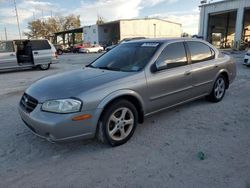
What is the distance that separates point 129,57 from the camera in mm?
3982

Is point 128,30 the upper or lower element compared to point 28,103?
upper

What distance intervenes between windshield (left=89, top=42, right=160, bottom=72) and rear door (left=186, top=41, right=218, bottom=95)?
0.96m

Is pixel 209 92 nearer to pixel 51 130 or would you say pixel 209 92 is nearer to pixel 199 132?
pixel 199 132

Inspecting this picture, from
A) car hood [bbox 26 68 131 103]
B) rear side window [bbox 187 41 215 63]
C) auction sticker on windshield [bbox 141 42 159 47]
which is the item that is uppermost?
auction sticker on windshield [bbox 141 42 159 47]

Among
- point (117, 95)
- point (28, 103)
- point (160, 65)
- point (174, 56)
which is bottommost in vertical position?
point (28, 103)

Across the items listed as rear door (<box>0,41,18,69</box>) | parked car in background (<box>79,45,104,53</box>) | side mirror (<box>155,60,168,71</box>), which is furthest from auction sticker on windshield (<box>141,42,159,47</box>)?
parked car in background (<box>79,45,104,53</box>)

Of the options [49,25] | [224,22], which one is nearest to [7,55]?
[224,22]

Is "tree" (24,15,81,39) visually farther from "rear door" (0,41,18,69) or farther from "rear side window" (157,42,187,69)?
"rear side window" (157,42,187,69)

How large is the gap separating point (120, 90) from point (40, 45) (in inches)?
398

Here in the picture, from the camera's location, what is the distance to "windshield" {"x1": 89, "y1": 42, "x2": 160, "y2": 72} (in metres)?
3.71

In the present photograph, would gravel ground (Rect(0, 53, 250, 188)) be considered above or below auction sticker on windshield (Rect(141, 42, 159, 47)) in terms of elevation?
below

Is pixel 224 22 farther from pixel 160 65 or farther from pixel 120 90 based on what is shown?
pixel 120 90

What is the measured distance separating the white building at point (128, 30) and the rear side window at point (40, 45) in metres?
26.8

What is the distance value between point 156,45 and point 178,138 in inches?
65.2
